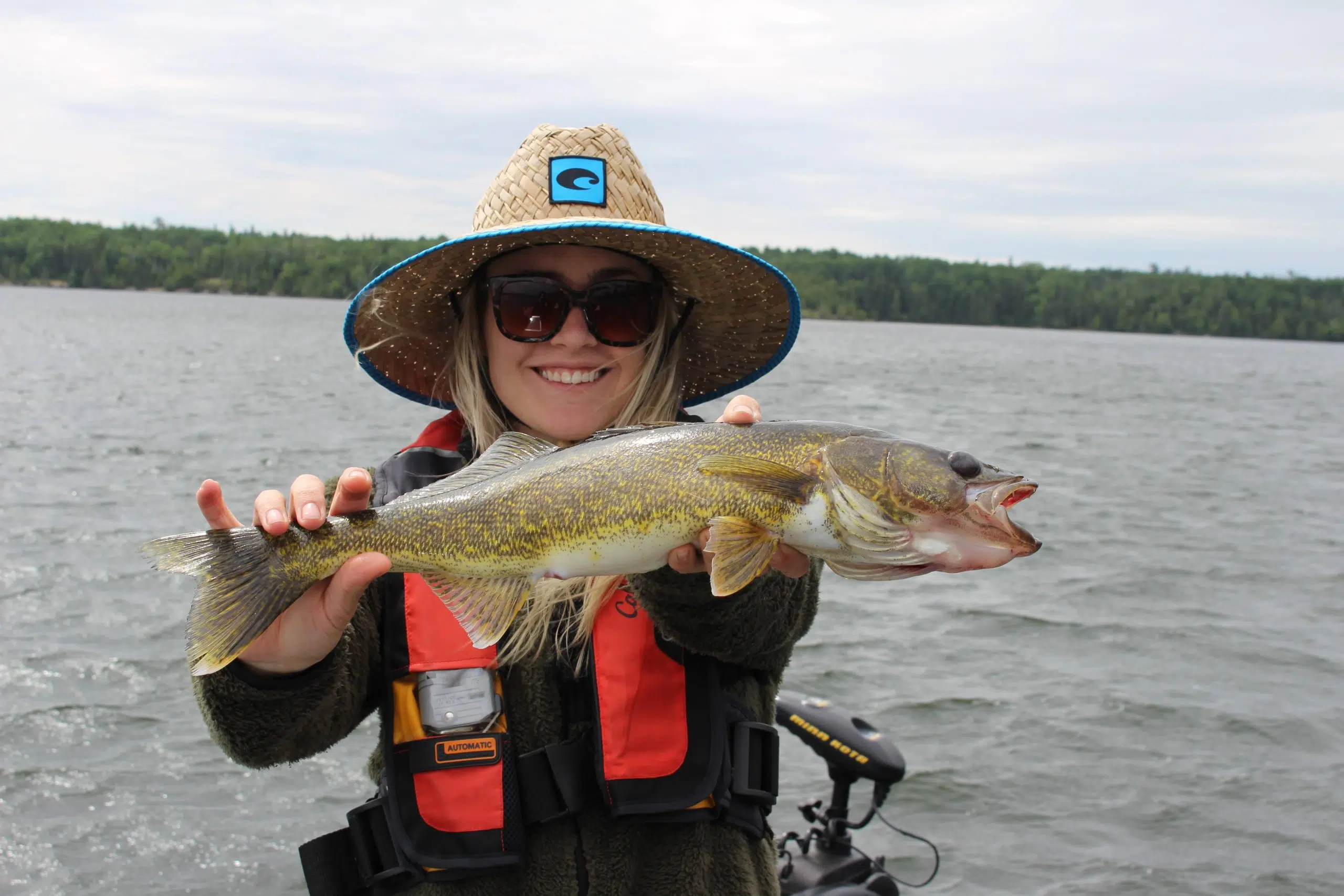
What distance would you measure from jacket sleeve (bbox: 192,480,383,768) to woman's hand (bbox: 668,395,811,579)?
1.08 metres

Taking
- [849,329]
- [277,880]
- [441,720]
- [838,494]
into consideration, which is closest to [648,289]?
[838,494]

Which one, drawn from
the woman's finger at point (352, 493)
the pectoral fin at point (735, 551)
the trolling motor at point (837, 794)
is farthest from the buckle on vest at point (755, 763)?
the trolling motor at point (837, 794)

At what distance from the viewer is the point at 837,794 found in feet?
18.5

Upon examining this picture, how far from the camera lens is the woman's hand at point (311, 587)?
2885 mm

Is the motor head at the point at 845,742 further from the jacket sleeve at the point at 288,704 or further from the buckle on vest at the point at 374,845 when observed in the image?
the jacket sleeve at the point at 288,704

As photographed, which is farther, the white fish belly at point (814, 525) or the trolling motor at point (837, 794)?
the trolling motor at point (837, 794)

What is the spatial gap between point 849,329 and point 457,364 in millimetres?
116424

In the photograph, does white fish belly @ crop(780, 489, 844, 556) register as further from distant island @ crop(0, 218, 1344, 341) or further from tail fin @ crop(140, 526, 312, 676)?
distant island @ crop(0, 218, 1344, 341)

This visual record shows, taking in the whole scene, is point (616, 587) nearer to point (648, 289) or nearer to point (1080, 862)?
point (648, 289)

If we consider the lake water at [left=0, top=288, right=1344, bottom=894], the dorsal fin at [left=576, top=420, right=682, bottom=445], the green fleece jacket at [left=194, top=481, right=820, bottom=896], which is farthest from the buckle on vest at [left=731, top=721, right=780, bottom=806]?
the lake water at [left=0, top=288, right=1344, bottom=894]

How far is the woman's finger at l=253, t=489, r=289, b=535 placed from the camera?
287 cm

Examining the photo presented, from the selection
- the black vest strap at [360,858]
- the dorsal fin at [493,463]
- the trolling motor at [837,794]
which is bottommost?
the trolling motor at [837,794]

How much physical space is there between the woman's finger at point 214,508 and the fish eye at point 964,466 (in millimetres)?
1845

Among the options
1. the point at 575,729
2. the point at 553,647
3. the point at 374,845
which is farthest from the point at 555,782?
the point at 374,845
